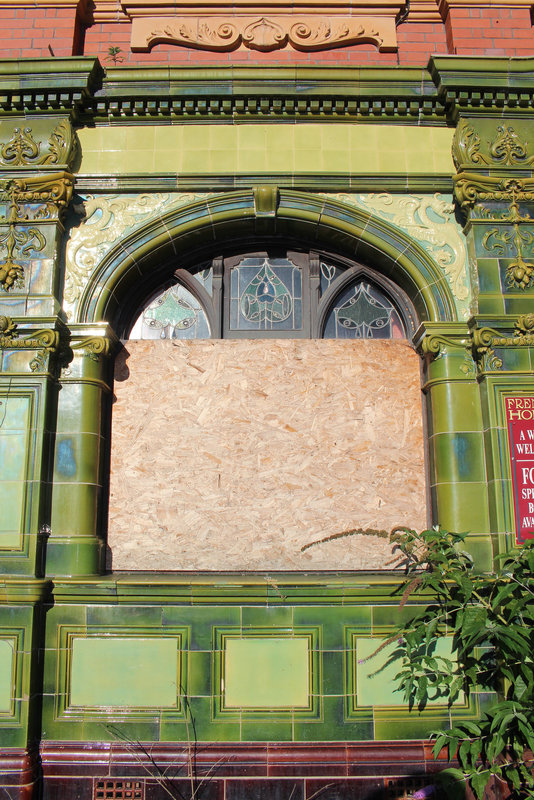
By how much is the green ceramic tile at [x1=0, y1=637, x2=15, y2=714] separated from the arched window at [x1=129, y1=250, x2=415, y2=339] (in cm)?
306

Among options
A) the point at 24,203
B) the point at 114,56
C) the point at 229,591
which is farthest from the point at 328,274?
the point at 229,591

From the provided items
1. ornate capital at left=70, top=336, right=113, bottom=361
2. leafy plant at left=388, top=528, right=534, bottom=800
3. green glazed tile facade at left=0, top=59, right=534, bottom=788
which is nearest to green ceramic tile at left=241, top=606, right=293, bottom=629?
green glazed tile facade at left=0, top=59, right=534, bottom=788

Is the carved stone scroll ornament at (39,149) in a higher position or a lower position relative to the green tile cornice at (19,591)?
higher

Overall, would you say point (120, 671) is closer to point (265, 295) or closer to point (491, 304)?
point (265, 295)

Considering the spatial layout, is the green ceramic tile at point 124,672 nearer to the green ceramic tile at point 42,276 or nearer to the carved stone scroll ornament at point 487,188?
the green ceramic tile at point 42,276

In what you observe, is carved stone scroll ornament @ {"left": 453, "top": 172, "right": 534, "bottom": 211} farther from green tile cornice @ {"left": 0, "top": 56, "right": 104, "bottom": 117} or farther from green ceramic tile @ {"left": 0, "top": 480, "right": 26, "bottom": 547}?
green ceramic tile @ {"left": 0, "top": 480, "right": 26, "bottom": 547}

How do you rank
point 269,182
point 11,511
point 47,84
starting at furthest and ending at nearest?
1. point 269,182
2. point 47,84
3. point 11,511

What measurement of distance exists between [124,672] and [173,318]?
3.34 metres

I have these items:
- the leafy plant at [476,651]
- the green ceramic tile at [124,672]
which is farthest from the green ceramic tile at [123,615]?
the leafy plant at [476,651]

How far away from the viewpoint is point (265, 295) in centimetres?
691

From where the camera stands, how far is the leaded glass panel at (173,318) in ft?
22.5

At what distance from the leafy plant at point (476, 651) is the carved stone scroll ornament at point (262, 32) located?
5.10m

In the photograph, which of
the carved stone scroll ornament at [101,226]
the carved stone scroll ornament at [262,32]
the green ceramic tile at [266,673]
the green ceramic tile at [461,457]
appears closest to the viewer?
the green ceramic tile at [266,673]

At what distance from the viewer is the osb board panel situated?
6.24 metres
